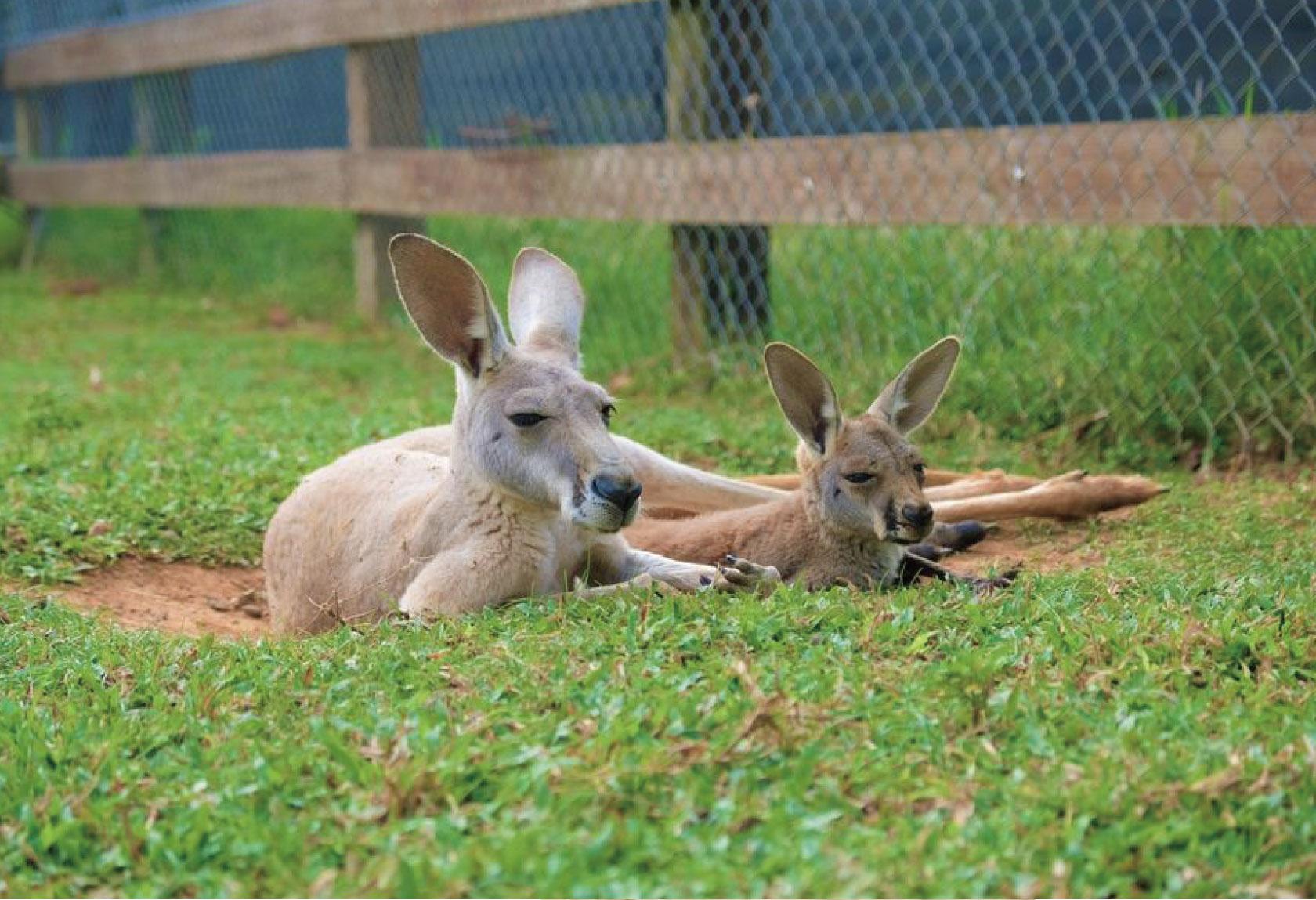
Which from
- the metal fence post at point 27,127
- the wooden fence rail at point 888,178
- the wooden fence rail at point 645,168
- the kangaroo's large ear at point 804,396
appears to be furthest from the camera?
the metal fence post at point 27,127

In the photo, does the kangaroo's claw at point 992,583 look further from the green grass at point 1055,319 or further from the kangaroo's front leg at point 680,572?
the green grass at point 1055,319

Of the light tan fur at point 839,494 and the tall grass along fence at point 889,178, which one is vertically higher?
the tall grass along fence at point 889,178

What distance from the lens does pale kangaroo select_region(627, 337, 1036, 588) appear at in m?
4.27

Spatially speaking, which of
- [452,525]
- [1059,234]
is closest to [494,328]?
[452,525]

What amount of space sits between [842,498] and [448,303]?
111cm

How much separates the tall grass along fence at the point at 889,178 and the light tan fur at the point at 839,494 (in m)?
1.72

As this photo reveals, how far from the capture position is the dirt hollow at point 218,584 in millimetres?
4742

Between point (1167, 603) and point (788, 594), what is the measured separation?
83 cm

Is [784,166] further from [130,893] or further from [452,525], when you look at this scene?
[130,893]

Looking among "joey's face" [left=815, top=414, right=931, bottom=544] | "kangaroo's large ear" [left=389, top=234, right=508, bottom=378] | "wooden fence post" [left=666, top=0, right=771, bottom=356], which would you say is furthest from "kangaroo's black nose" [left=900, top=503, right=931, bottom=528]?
"wooden fence post" [left=666, top=0, right=771, bottom=356]

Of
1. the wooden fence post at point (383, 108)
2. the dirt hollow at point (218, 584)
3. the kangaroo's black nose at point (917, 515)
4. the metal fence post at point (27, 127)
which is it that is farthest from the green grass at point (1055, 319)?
the metal fence post at point (27, 127)

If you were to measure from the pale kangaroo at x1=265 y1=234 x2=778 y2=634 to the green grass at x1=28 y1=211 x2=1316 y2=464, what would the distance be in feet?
7.88

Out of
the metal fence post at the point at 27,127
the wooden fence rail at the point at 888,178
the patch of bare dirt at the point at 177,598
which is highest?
the metal fence post at the point at 27,127

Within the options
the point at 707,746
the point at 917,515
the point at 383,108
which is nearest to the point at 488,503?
the point at 917,515
